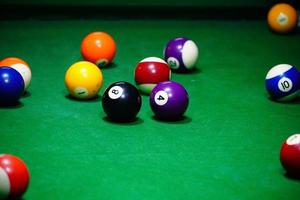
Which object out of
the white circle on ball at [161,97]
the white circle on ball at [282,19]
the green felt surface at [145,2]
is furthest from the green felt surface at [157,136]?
the green felt surface at [145,2]

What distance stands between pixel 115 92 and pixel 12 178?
1.80 m

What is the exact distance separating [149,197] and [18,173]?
2.81ft

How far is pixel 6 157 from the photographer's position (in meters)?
3.77

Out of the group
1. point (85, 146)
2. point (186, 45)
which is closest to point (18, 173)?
point (85, 146)

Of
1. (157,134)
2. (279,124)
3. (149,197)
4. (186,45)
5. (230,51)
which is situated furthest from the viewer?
(230,51)

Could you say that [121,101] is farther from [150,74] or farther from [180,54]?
[180,54]

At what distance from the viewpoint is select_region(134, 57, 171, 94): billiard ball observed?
20.1 ft

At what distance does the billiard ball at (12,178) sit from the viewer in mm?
3660

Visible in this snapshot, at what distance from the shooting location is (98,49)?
711 cm

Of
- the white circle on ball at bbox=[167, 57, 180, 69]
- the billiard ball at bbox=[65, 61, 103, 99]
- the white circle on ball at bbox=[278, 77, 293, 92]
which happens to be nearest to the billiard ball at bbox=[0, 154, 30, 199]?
the billiard ball at bbox=[65, 61, 103, 99]

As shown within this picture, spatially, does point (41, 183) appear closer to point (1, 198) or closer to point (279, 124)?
point (1, 198)

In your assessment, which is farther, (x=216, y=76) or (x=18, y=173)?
(x=216, y=76)

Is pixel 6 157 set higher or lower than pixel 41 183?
higher

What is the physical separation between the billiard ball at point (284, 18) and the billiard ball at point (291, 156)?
5.22 m
